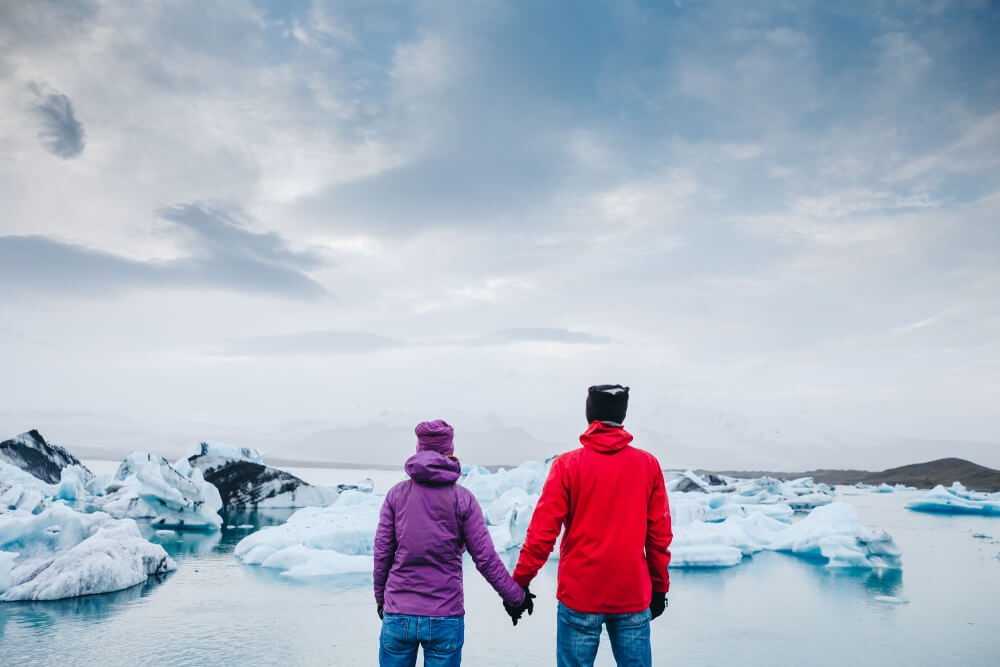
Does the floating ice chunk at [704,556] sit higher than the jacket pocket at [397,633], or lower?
lower

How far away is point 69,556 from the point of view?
352 inches

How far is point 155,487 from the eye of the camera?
18.5 m

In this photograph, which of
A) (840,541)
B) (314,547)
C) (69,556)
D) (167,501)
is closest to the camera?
(69,556)

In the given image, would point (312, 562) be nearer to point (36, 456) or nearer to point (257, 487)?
point (257, 487)

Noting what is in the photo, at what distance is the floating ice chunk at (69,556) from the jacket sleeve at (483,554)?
7414mm

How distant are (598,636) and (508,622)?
190 inches

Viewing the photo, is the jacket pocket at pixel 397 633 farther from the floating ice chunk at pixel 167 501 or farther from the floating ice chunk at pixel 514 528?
the floating ice chunk at pixel 167 501

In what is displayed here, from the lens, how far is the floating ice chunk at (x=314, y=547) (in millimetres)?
11047

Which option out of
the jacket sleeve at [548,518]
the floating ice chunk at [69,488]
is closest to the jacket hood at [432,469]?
the jacket sleeve at [548,518]

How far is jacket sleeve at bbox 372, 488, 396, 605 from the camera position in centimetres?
357

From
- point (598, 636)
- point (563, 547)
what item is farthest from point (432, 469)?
point (598, 636)

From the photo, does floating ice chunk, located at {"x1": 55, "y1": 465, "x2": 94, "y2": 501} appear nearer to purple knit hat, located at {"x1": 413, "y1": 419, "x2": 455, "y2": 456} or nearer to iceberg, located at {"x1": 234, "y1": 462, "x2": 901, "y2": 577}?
iceberg, located at {"x1": 234, "y1": 462, "x2": 901, "y2": 577}

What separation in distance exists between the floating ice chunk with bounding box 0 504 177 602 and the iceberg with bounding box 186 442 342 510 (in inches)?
588

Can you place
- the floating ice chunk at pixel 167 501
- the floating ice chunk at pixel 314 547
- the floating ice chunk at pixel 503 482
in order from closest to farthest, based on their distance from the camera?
the floating ice chunk at pixel 314 547, the floating ice chunk at pixel 167 501, the floating ice chunk at pixel 503 482
